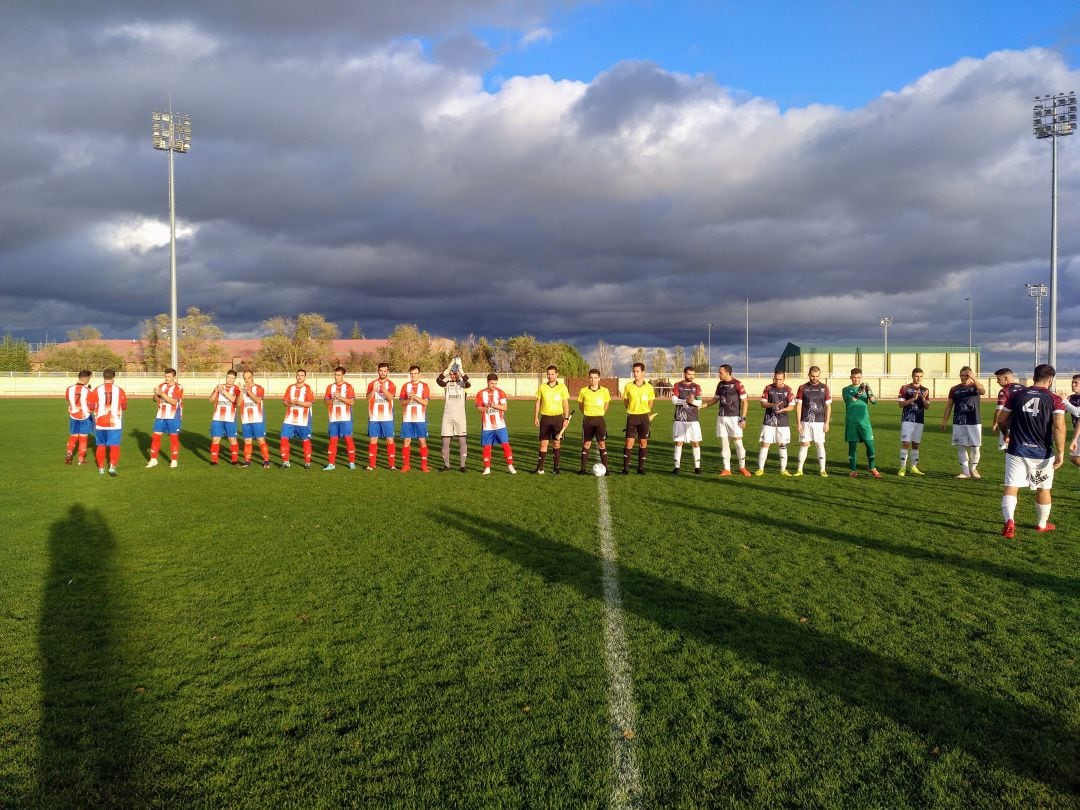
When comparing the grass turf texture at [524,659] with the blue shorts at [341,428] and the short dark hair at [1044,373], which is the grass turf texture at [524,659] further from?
the blue shorts at [341,428]

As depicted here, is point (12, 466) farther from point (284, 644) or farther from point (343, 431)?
point (284, 644)

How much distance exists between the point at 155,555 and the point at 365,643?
3398mm

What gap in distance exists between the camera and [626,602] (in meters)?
5.10

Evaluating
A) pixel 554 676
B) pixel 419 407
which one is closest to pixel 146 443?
pixel 419 407

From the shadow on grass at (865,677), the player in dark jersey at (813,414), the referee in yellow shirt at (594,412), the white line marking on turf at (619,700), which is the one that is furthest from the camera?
the referee in yellow shirt at (594,412)

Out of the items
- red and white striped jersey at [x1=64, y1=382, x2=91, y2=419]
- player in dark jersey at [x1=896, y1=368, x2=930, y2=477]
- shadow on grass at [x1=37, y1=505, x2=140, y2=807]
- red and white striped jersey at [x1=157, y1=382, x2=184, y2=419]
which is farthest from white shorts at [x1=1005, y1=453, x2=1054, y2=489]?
red and white striped jersey at [x1=64, y1=382, x2=91, y2=419]

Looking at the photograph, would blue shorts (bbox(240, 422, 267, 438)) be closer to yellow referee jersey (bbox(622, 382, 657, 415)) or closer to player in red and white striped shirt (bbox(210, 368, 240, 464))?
player in red and white striped shirt (bbox(210, 368, 240, 464))

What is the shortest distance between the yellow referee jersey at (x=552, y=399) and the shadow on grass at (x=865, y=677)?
5885 mm

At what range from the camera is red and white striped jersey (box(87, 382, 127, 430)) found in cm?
1151

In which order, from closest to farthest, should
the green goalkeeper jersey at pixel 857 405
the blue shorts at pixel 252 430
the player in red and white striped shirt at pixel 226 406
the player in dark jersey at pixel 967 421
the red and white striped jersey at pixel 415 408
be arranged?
1. the player in dark jersey at pixel 967 421
2. the green goalkeeper jersey at pixel 857 405
3. the red and white striped jersey at pixel 415 408
4. the player in red and white striped shirt at pixel 226 406
5. the blue shorts at pixel 252 430

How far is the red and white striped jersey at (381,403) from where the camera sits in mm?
→ 12273

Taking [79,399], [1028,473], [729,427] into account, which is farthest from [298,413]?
[1028,473]

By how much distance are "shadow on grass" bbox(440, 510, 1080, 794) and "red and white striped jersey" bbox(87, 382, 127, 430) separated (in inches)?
364

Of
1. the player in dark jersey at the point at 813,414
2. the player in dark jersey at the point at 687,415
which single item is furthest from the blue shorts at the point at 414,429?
the player in dark jersey at the point at 813,414
